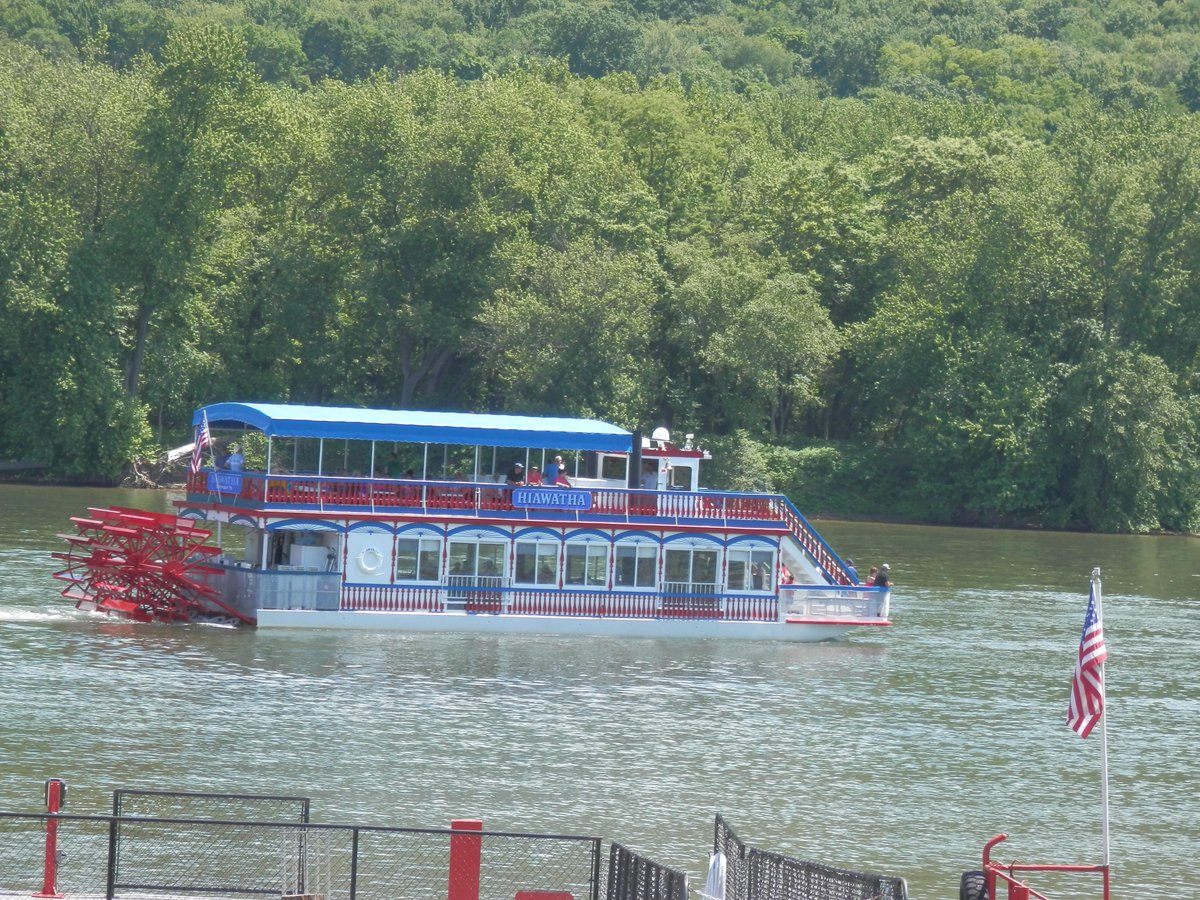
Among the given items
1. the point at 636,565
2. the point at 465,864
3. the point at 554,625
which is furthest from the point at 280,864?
the point at 636,565

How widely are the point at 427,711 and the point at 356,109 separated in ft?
179

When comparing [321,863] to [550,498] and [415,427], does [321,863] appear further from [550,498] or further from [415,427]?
[550,498]

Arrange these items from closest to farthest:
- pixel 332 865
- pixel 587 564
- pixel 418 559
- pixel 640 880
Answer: pixel 640 880 → pixel 332 865 → pixel 418 559 → pixel 587 564

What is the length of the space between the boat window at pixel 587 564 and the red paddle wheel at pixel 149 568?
743 cm

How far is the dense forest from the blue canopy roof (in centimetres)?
3585

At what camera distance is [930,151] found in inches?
3720

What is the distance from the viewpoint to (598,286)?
83000mm

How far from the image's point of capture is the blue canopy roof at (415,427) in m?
43.2

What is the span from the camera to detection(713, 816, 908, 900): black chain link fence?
17.3 metres

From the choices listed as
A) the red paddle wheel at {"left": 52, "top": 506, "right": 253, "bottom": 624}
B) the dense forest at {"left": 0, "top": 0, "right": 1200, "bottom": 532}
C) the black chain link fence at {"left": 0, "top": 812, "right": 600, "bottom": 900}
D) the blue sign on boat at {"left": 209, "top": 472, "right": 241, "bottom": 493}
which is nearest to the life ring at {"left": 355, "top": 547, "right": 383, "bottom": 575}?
the red paddle wheel at {"left": 52, "top": 506, "right": 253, "bottom": 624}

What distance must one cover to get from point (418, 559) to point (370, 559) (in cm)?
112

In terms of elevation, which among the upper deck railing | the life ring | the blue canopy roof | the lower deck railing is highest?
the blue canopy roof

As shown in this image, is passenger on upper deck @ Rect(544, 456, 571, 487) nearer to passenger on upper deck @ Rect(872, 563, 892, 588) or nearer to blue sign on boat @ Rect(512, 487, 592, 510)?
blue sign on boat @ Rect(512, 487, 592, 510)

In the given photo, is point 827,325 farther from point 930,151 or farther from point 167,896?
point 167,896
